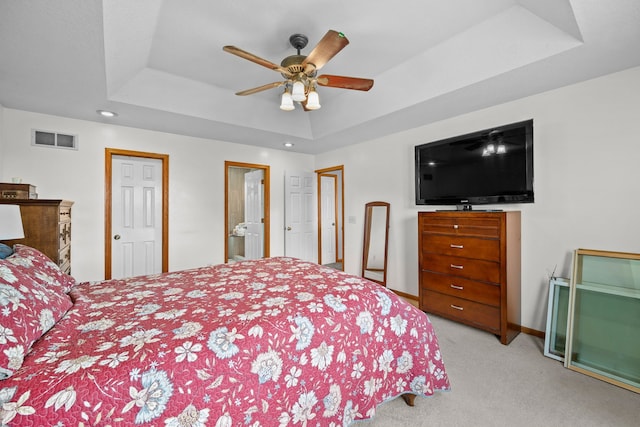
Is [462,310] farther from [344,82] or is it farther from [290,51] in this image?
[290,51]

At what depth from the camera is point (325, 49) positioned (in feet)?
6.07

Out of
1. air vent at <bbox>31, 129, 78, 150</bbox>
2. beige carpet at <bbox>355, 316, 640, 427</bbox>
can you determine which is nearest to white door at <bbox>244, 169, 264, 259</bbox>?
air vent at <bbox>31, 129, 78, 150</bbox>

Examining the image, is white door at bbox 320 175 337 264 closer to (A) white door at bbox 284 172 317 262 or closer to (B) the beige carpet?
(A) white door at bbox 284 172 317 262

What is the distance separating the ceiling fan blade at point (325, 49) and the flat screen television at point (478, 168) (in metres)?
1.89

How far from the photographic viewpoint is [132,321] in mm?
1290

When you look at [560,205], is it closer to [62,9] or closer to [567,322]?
[567,322]

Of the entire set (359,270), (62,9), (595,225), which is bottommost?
(359,270)

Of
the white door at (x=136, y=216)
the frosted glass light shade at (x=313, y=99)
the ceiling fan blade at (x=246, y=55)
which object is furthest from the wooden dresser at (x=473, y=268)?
the white door at (x=136, y=216)

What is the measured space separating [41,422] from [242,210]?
616 centimetres

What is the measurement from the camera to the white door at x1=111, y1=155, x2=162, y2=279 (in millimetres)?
3676

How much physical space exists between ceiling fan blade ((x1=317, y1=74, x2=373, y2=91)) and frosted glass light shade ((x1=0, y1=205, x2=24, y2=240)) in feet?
7.51

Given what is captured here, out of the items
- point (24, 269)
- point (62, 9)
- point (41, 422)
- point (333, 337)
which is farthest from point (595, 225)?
point (62, 9)

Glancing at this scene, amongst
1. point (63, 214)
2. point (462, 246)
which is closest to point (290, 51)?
point (462, 246)

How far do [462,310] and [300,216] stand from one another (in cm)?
311
